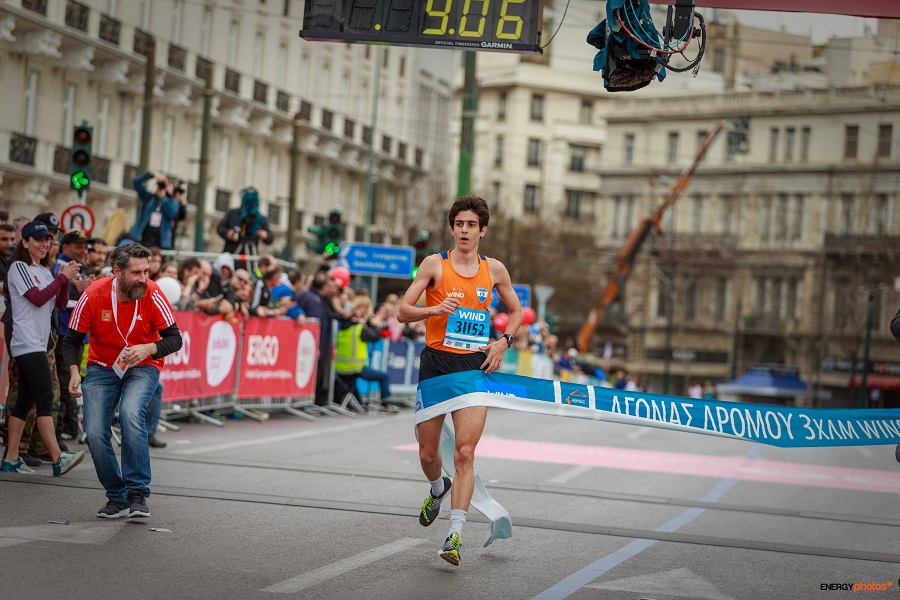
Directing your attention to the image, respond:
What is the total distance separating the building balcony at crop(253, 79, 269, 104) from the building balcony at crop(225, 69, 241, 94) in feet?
4.53

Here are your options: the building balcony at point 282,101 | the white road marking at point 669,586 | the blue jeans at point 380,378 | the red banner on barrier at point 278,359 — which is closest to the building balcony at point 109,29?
the building balcony at point 282,101

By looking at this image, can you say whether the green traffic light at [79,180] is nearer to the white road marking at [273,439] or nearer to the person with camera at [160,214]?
the person with camera at [160,214]

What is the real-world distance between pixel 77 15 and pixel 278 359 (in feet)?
82.4

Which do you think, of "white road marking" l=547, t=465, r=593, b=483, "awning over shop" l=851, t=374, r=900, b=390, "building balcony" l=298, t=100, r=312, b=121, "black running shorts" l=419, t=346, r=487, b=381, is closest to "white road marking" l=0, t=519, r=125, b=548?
"black running shorts" l=419, t=346, r=487, b=381

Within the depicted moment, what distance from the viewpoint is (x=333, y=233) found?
2825cm

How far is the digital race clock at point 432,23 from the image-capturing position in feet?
40.6

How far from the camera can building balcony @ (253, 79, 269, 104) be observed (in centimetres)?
→ 5412

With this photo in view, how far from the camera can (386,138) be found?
68250 millimetres

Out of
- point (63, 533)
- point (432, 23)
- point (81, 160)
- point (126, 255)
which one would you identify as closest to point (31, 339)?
point (126, 255)

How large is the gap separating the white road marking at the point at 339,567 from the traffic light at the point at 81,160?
11876mm

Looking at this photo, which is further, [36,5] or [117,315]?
[36,5]

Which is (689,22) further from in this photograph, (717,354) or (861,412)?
(717,354)

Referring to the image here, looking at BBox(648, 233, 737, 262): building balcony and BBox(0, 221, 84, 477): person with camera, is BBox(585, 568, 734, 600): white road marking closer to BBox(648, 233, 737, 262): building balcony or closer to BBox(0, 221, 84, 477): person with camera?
BBox(0, 221, 84, 477): person with camera

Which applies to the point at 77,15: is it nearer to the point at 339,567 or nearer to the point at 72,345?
the point at 72,345
